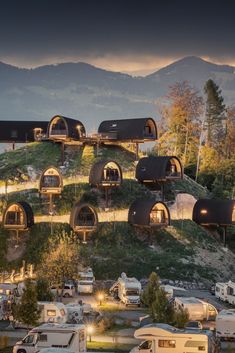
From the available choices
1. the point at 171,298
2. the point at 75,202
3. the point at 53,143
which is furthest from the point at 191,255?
the point at 53,143

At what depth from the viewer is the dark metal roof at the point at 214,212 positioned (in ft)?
228

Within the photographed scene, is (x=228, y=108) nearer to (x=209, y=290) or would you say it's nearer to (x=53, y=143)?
(x=53, y=143)

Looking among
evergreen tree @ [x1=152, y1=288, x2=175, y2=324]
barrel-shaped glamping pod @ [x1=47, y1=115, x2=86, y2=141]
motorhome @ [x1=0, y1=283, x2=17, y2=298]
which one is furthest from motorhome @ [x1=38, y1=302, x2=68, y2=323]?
barrel-shaped glamping pod @ [x1=47, y1=115, x2=86, y2=141]

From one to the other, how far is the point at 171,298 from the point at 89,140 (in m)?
34.5

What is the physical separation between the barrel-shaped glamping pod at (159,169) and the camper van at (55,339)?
126 feet

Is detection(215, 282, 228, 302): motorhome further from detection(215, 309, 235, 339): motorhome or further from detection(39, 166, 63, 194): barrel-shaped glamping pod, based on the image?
detection(39, 166, 63, 194): barrel-shaped glamping pod

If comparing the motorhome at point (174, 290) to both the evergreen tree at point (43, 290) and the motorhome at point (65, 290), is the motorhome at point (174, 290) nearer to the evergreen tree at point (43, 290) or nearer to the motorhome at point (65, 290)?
the motorhome at point (65, 290)

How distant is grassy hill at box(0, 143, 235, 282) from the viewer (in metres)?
61.4

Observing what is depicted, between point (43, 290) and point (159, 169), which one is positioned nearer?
point (43, 290)

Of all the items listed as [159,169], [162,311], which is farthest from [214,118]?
[162,311]

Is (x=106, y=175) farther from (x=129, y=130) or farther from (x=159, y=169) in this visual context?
(x=129, y=130)

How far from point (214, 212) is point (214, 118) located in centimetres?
3009

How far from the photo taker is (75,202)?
67750 mm

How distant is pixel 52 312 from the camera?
135 feet
